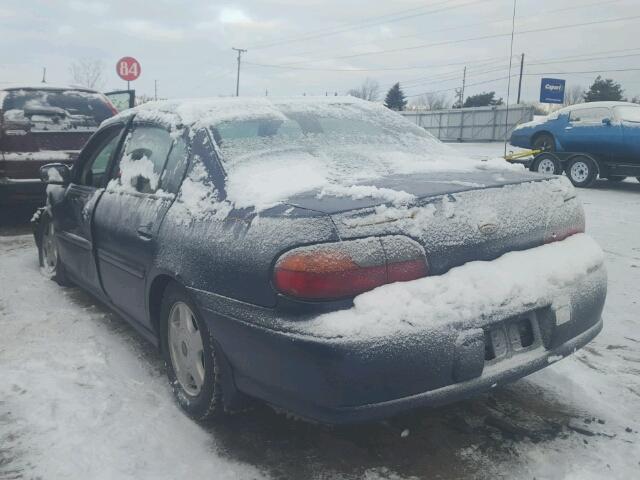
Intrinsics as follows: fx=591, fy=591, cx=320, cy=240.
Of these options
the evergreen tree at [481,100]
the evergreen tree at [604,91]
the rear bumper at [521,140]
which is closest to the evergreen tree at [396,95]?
the evergreen tree at [481,100]

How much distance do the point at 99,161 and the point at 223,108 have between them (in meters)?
1.46

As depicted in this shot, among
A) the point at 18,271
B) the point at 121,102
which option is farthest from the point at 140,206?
the point at 121,102

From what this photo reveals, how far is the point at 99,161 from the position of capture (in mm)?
4230

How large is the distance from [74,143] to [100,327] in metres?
4.13

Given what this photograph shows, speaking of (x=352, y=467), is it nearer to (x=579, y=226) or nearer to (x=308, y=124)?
(x=579, y=226)

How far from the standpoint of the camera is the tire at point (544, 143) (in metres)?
12.8

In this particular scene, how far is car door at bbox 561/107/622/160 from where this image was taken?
454 inches

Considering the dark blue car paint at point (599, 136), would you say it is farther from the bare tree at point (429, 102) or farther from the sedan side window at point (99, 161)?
the bare tree at point (429, 102)

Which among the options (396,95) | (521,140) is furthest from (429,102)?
(521,140)

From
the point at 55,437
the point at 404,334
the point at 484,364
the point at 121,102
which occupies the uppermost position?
the point at 121,102

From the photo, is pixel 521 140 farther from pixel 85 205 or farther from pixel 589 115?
pixel 85 205

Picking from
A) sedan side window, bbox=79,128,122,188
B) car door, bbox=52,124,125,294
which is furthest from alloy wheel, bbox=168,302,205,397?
sedan side window, bbox=79,128,122,188

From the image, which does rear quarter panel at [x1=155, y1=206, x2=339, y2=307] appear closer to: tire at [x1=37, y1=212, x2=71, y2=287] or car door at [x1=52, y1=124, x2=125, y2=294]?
car door at [x1=52, y1=124, x2=125, y2=294]

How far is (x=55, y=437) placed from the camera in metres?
2.65
